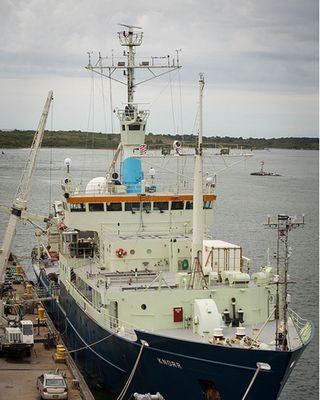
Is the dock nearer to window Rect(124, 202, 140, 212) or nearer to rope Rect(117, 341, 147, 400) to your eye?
rope Rect(117, 341, 147, 400)

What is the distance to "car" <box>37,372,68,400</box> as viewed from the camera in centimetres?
2080

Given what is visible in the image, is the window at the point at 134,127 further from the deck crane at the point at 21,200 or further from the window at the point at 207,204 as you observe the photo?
the window at the point at 207,204

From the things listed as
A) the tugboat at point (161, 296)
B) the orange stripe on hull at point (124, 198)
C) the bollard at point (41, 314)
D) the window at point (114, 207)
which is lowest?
the bollard at point (41, 314)

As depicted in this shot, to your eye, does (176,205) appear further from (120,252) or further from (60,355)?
(60,355)

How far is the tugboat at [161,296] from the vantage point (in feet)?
64.5

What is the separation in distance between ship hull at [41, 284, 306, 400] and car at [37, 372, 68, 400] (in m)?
1.73

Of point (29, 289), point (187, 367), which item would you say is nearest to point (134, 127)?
point (29, 289)

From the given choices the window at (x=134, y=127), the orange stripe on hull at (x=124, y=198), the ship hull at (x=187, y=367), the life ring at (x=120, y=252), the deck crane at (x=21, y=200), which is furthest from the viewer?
the window at (x=134, y=127)

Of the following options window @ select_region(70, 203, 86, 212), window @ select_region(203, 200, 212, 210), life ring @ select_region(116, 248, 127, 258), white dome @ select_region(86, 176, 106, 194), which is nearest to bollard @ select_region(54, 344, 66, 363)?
life ring @ select_region(116, 248, 127, 258)

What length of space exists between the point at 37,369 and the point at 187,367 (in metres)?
5.27

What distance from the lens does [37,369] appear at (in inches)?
922

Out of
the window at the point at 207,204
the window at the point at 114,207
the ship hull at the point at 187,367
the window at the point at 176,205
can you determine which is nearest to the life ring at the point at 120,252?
the ship hull at the point at 187,367

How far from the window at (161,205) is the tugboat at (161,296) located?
4 cm

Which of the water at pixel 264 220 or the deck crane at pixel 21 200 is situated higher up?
the deck crane at pixel 21 200
